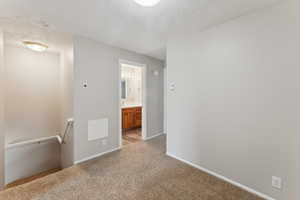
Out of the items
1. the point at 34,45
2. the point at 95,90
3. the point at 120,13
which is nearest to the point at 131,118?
the point at 95,90

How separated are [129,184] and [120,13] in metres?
2.45

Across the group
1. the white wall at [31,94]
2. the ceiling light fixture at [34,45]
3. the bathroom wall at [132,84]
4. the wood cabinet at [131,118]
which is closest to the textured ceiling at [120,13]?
the ceiling light fixture at [34,45]

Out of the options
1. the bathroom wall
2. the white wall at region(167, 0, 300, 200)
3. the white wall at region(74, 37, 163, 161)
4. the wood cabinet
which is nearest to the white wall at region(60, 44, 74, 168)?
the white wall at region(74, 37, 163, 161)

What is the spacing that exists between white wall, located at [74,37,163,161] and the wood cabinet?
1.50m

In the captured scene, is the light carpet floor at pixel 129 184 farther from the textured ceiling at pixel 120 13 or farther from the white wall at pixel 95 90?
the textured ceiling at pixel 120 13

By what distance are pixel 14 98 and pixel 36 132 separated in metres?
1.03

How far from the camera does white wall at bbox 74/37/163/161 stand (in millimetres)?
2574

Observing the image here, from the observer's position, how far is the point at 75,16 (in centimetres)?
190

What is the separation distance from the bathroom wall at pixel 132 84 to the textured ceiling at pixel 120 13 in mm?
3101

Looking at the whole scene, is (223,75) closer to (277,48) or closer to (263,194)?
(277,48)

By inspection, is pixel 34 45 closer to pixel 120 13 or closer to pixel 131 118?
pixel 120 13

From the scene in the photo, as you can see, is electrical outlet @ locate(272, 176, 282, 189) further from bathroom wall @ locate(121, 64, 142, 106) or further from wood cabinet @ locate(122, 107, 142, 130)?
bathroom wall @ locate(121, 64, 142, 106)

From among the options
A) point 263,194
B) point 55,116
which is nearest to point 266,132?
point 263,194

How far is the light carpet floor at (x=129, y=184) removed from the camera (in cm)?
177
